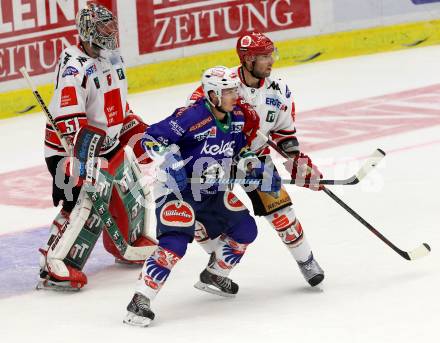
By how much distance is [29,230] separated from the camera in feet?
24.5

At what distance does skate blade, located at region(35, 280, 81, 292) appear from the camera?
619cm

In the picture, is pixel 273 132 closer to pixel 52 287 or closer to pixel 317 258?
pixel 317 258

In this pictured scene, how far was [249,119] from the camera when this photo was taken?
5.70 metres

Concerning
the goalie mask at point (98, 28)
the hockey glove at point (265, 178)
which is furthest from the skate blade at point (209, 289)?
the goalie mask at point (98, 28)

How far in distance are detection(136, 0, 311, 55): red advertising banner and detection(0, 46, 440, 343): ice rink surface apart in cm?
86

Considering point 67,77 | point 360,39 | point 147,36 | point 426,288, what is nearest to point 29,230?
point 67,77

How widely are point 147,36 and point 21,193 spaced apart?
9.01 feet

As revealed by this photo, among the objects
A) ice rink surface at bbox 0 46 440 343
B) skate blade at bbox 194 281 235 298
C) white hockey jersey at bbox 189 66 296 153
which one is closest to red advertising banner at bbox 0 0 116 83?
ice rink surface at bbox 0 46 440 343

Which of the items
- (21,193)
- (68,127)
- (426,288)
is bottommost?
(21,193)

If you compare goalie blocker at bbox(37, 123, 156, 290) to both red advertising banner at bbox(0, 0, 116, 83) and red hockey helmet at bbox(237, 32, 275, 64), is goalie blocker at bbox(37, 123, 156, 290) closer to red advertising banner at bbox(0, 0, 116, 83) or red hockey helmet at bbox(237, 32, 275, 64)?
red hockey helmet at bbox(237, 32, 275, 64)

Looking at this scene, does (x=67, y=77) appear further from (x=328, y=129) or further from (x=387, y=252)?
(x=328, y=129)

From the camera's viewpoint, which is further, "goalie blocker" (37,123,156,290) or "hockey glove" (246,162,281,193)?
"goalie blocker" (37,123,156,290)

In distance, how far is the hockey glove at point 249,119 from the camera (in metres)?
5.69

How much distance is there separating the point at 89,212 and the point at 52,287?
425 mm
